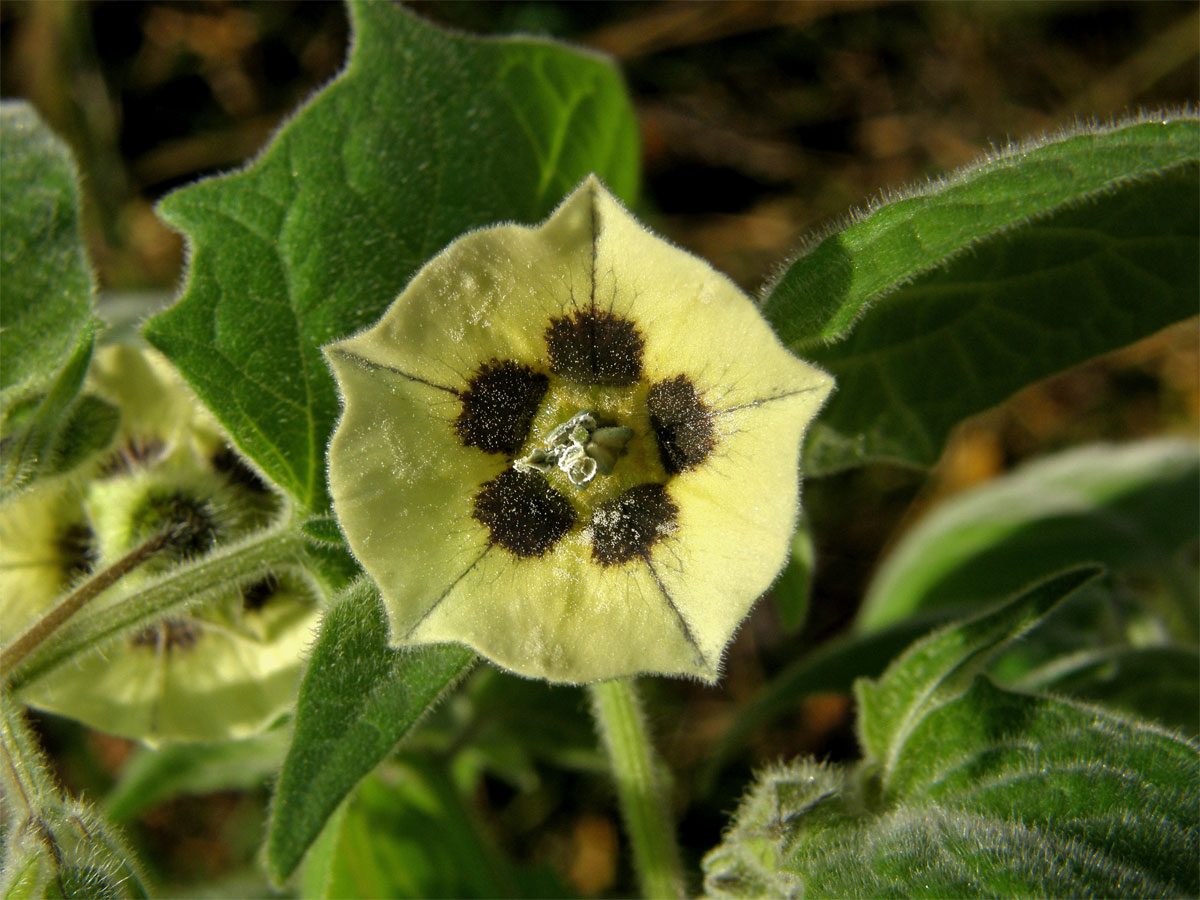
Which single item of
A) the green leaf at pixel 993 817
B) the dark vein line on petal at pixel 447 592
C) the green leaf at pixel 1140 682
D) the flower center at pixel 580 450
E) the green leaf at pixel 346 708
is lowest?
the green leaf at pixel 1140 682

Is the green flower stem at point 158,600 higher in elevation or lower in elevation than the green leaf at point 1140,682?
higher

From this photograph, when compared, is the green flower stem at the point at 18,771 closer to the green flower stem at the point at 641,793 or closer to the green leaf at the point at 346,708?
the green leaf at the point at 346,708

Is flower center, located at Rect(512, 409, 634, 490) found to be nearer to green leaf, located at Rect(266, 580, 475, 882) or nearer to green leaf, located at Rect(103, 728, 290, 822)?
green leaf, located at Rect(266, 580, 475, 882)

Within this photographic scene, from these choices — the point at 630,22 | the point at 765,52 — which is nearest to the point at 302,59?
the point at 630,22

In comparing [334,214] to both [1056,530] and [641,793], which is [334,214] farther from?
[1056,530]

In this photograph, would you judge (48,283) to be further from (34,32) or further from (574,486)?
(34,32)

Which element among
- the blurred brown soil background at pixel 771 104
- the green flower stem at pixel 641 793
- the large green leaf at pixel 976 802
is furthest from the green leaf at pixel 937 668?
the blurred brown soil background at pixel 771 104

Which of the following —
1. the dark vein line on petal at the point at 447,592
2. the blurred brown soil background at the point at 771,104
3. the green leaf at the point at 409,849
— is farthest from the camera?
the blurred brown soil background at the point at 771,104

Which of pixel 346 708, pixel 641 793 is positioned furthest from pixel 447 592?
pixel 641 793
